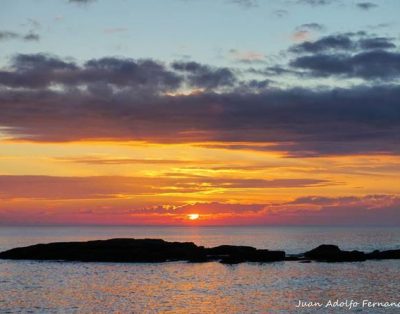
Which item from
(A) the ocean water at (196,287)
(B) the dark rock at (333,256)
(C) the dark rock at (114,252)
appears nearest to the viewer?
(A) the ocean water at (196,287)

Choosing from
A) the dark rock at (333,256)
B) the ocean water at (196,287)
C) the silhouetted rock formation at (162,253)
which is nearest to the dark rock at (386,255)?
the silhouetted rock formation at (162,253)

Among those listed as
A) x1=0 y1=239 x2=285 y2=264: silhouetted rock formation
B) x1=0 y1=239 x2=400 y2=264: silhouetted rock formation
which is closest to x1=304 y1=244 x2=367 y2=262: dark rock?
x1=0 y1=239 x2=400 y2=264: silhouetted rock formation

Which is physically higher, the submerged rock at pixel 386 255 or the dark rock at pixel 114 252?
the dark rock at pixel 114 252

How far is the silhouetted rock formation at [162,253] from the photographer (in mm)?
123500

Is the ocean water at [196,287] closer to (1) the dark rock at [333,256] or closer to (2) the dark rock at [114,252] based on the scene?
(1) the dark rock at [333,256]

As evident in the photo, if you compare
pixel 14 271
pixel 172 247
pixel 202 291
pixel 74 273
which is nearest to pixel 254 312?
pixel 202 291

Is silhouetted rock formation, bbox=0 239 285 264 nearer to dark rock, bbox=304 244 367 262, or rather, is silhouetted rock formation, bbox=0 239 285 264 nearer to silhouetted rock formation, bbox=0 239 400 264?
silhouetted rock formation, bbox=0 239 400 264

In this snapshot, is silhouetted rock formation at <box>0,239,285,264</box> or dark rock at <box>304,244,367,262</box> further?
silhouetted rock formation at <box>0,239,285,264</box>

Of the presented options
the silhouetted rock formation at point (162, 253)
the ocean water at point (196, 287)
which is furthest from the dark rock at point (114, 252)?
the ocean water at point (196, 287)

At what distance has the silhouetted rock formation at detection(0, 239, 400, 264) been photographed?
124 meters

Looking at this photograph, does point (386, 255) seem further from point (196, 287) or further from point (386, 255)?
point (196, 287)

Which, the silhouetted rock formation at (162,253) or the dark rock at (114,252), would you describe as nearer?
the silhouetted rock formation at (162,253)

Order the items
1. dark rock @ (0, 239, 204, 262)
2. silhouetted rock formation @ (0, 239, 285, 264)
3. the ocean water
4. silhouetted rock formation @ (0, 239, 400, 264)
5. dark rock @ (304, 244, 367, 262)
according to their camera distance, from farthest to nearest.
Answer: dark rock @ (0, 239, 204, 262) < silhouetted rock formation @ (0, 239, 285, 264) < silhouetted rock formation @ (0, 239, 400, 264) < dark rock @ (304, 244, 367, 262) < the ocean water

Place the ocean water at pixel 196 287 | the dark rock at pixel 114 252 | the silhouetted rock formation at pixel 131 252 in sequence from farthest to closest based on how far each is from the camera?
1. the dark rock at pixel 114 252
2. the silhouetted rock formation at pixel 131 252
3. the ocean water at pixel 196 287
